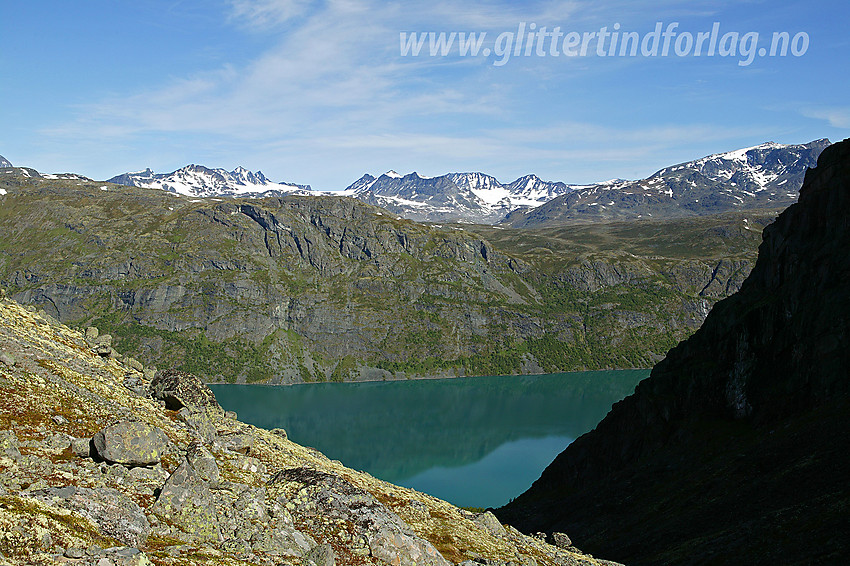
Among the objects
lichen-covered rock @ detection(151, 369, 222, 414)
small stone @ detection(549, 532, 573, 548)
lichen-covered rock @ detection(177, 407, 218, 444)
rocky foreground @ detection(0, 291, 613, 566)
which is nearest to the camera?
rocky foreground @ detection(0, 291, 613, 566)

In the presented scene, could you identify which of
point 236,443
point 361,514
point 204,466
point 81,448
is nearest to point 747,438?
point 361,514

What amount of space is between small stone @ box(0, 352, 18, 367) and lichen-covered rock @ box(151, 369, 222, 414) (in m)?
7.58

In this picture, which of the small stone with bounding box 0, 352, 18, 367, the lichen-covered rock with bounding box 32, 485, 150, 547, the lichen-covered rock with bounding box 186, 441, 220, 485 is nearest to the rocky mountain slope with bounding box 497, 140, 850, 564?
the lichen-covered rock with bounding box 186, 441, 220, 485

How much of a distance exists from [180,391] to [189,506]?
14.0m

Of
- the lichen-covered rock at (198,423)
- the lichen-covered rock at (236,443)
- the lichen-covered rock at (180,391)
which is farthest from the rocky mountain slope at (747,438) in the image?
the lichen-covered rock at (180,391)

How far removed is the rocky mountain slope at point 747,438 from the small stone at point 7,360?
160 feet

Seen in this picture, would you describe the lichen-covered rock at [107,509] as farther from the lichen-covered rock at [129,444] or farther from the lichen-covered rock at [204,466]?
the lichen-covered rock at [204,466]

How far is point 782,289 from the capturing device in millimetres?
87000

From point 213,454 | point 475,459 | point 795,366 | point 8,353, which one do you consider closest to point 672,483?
point 795,366

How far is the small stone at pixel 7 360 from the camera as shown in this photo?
26.5 metres

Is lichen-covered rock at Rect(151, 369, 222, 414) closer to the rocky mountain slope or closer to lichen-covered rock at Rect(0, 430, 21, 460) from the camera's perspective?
lichen-covered rock at Rect(0, 430, 21, 460)

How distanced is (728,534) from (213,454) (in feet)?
147

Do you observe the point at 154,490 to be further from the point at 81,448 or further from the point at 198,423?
the point at 198,423

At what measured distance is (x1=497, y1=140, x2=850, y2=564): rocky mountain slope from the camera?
49.3 m
